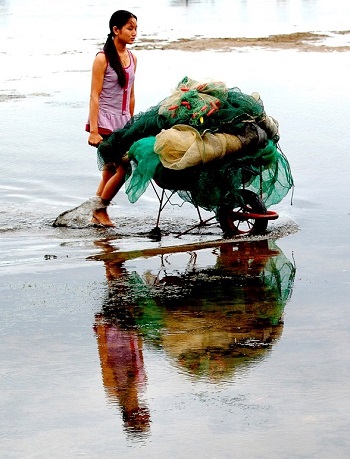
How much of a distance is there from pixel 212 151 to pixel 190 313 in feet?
7.97

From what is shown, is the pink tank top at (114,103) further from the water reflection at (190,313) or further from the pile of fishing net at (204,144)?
the water reflection at (190,313)

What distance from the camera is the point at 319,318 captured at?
273 inches

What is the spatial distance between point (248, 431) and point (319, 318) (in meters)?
1.90

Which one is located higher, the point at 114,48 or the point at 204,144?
the point at 114,48

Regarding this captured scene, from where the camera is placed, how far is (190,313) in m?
7.11

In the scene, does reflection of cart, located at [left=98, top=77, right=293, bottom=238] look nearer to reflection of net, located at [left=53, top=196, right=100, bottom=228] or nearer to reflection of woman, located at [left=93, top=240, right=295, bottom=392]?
reflection of woman, located at [left=93, top=240, right=295, bottom=392]

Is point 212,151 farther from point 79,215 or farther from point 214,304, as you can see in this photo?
point 214,304

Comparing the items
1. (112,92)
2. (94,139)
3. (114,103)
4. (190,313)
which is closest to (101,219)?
(94,139)

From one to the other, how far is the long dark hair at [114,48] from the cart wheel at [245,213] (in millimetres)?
1610

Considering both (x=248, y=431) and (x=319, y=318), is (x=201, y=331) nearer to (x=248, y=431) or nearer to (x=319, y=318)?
(x=319, y=318)

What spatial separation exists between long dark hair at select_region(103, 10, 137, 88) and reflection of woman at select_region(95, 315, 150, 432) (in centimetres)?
359

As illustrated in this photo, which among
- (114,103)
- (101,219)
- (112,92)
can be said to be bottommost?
(101,219)

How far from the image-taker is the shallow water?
5.20 metres

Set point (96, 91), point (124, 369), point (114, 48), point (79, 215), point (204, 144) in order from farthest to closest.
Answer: point (79, 215)
point (96, 91)
point (114, 48)
point (204, 144)
point (124, 369)
